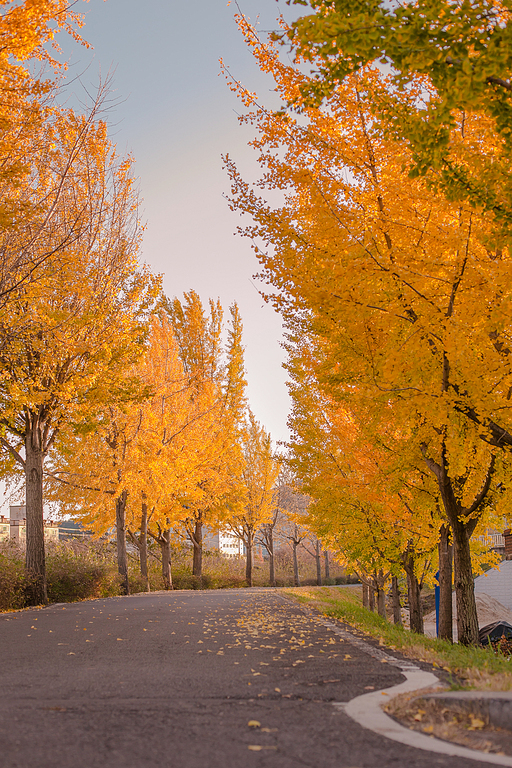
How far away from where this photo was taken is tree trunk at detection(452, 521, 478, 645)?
8.42m

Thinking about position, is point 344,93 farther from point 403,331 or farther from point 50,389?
point 50,389

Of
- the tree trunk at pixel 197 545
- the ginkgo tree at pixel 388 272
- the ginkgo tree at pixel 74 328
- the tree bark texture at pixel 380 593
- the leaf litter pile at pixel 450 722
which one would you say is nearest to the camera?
the leaf litter pile at pixel 450 722

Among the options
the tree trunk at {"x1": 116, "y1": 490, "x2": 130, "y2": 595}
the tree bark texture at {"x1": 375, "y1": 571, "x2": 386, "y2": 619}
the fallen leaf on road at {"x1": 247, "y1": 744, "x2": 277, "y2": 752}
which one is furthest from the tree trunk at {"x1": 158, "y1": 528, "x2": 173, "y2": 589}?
the fallen leaf on road at {"x1": 247, "y1": 744, "x2": 277, "y2": 752}

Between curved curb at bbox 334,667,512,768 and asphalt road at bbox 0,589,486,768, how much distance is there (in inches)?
3.0

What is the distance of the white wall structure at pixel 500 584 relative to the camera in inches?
857

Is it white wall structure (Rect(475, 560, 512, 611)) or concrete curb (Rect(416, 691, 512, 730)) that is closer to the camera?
concrete curb (Rect(416, 691, 512, 730))

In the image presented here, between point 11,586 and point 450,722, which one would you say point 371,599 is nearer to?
point 11,586

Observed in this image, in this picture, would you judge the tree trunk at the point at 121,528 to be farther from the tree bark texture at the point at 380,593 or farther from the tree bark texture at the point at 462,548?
the tree bark texture at the point at 462,548

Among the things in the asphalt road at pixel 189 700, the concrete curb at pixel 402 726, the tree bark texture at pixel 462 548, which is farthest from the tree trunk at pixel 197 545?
the concrete curb at pixel 402 726

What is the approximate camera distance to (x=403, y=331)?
7137 mm

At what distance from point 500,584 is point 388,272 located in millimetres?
19718

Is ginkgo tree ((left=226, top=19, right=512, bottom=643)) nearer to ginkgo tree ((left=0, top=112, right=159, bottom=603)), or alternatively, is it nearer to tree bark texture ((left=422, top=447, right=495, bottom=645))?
tree bark texture ((left=422, top=447, right=495, bottom=645))

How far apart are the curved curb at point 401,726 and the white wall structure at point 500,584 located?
20.0 metres

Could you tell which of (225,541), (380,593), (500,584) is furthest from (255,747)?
(225,541)
